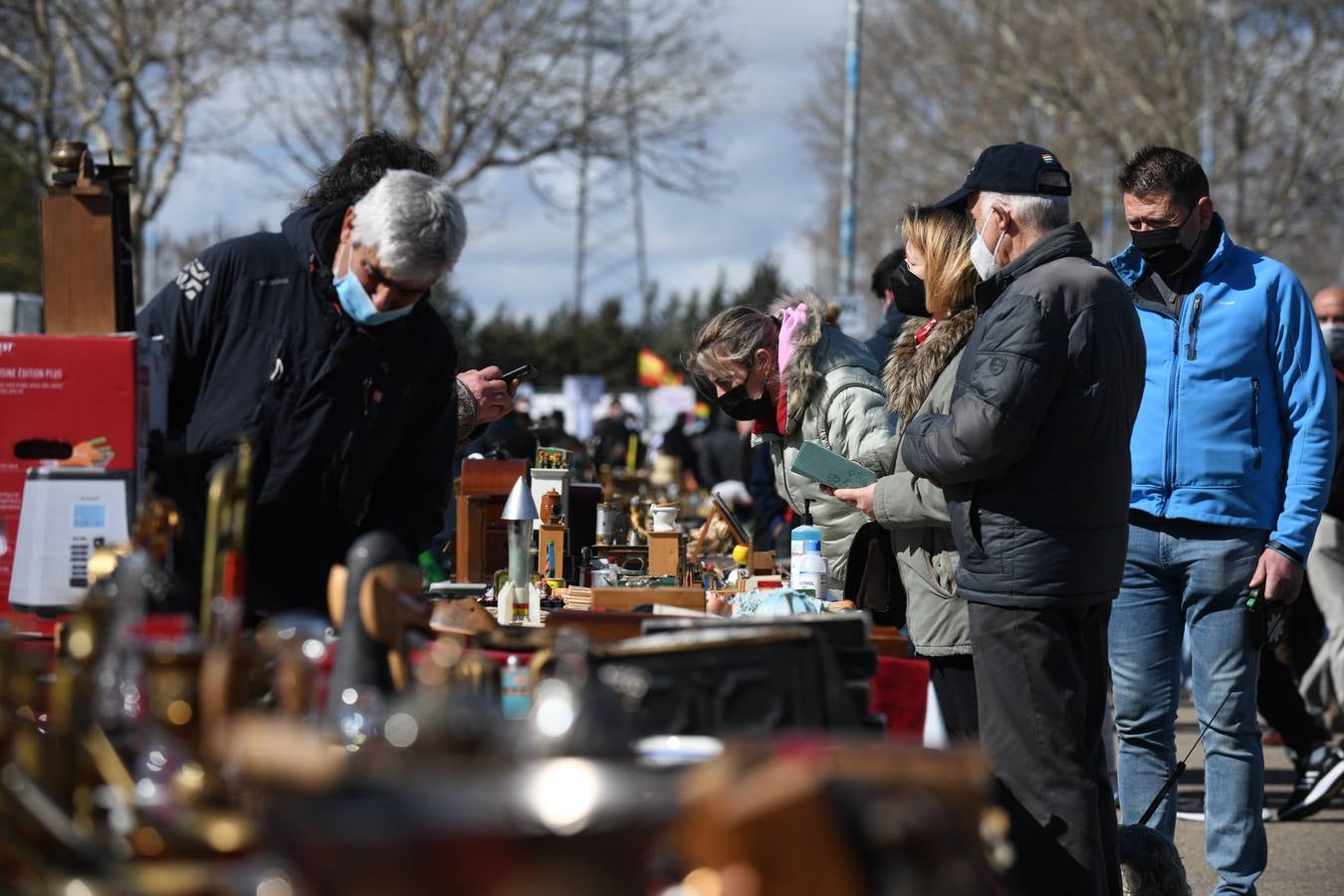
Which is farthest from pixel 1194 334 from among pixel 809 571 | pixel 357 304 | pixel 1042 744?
pixel 357 304

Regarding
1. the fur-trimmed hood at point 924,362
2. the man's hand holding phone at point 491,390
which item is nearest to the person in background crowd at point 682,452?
the man's hand holding phone at point 491,390

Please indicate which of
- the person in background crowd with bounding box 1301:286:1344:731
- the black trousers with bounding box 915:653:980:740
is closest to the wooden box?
the black trousers with bounding box 915:653:980:740

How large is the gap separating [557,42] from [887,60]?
13.9m

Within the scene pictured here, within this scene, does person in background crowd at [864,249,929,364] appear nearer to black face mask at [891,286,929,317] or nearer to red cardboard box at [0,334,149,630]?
black face mask at [891,286,929,317]

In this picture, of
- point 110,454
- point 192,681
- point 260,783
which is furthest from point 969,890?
point 110,454

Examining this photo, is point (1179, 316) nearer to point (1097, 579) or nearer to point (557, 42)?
point (1097, 579)

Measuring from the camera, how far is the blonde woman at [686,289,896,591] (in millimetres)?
4633

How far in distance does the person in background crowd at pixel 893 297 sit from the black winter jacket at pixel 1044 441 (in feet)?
3.25

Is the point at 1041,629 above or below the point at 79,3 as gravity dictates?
below

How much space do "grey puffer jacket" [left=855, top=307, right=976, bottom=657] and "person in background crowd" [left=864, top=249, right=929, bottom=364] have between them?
40 centimetres

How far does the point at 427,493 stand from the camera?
10.9ft

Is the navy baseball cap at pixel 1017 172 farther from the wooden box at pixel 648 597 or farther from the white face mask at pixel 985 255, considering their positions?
the wooden box at pixel 648 597

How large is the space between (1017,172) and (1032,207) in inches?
3.4

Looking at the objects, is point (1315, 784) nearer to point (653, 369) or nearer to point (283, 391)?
point (283, 391)
